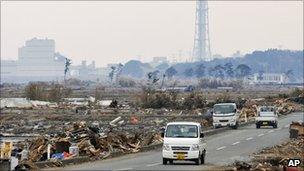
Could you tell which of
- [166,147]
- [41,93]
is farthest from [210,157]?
[41,93]

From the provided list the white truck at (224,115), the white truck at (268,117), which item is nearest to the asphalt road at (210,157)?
the white truck at (224,115)

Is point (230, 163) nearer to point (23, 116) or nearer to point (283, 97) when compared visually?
point (23, 116)

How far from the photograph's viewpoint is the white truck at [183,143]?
1091 inches

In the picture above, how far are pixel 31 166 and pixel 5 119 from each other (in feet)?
164

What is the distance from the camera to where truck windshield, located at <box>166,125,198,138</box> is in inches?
1112

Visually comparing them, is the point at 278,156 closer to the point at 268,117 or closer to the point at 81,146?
the point at 81,146

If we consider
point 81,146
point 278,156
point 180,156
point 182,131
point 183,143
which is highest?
point 182,131

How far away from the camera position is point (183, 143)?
1088 inches

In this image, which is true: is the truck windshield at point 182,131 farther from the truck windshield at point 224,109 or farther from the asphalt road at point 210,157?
the truck windshield at point 224,109

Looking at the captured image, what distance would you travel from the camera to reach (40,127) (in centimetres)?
6347

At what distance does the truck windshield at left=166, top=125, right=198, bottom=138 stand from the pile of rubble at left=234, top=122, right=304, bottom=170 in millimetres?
1934

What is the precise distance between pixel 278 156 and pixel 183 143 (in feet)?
17.7

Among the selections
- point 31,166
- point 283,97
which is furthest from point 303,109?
point 31,166

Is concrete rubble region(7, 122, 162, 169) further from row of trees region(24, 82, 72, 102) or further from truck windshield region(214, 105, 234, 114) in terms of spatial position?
row of trees region(24, 82, 72, 102)
